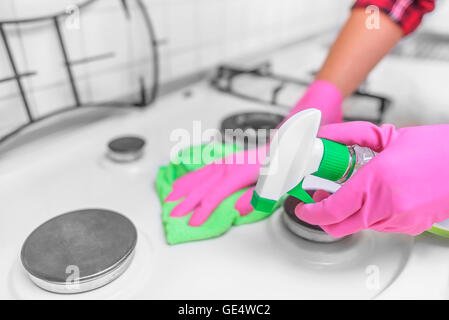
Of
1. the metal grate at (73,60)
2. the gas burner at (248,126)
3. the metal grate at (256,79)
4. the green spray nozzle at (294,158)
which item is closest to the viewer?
the green spray nozzle at (294,158)

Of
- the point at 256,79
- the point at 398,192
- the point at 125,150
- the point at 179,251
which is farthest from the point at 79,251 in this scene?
the point at 256,79

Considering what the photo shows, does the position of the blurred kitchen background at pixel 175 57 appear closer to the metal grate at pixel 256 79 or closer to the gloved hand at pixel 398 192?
the metal grate at pixel 256 79

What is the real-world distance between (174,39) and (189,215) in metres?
0.53

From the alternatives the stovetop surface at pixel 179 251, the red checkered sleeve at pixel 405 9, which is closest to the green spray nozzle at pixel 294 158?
the stovetop surface at pixel 179 251

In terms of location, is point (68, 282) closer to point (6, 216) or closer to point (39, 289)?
point (39, 289)

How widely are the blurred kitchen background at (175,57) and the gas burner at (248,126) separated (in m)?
0.11

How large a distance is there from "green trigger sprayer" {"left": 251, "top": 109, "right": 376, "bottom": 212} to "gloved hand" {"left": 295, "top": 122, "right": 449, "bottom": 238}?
31mm

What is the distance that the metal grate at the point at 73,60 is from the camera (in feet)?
1.91

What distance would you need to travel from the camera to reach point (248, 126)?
0.75 metres

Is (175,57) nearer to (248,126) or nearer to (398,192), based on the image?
(248,126)

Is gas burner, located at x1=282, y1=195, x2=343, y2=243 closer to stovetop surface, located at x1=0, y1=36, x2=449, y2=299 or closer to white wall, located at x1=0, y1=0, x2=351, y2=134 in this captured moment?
stovetop surface, located at x1=0, y1=36, x2=449, y2=299

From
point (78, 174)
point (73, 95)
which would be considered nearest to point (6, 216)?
point (78, 174)

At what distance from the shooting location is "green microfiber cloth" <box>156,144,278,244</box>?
48 centimetres
